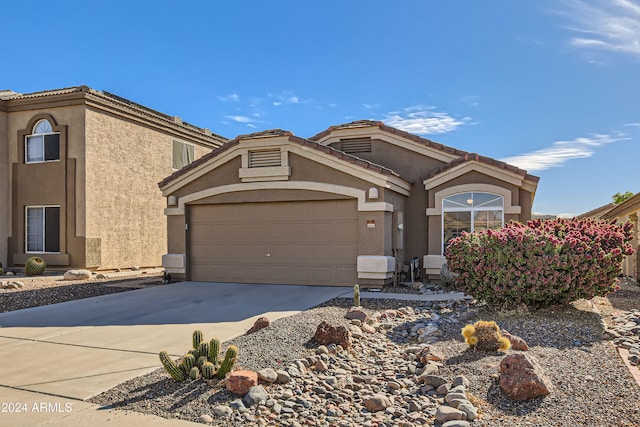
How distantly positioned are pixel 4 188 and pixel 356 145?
1451cm

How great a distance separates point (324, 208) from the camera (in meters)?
14.2

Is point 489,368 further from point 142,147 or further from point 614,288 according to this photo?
point 142,147

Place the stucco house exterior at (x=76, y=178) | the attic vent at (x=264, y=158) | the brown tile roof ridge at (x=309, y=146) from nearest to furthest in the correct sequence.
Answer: the brown tile roof ridge at (x=309, y=146) → the attic vent at (x=264, y=158) → the stucco house exterior at (x=76, y=178)

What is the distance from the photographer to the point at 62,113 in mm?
19672

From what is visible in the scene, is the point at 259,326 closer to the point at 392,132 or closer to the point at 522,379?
the point at 522,379

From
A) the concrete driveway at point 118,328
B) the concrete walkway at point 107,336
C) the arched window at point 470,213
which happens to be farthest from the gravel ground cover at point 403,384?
the arched window at point 470,213

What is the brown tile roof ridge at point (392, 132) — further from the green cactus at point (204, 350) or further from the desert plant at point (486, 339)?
the green cactus at point (204, 350)

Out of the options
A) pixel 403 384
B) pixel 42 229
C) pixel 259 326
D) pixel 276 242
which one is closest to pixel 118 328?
pixel 259 326

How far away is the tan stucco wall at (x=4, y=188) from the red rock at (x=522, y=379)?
20.9 m

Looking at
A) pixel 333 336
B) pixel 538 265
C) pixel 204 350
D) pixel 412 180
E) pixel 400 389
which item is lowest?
pixel 400 389

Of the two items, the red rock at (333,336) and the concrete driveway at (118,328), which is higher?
the red rock at (333,336)

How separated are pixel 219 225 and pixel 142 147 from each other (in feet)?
28.0

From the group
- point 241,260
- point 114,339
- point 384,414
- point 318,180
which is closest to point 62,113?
point 241,260

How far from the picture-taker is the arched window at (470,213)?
14734mm
